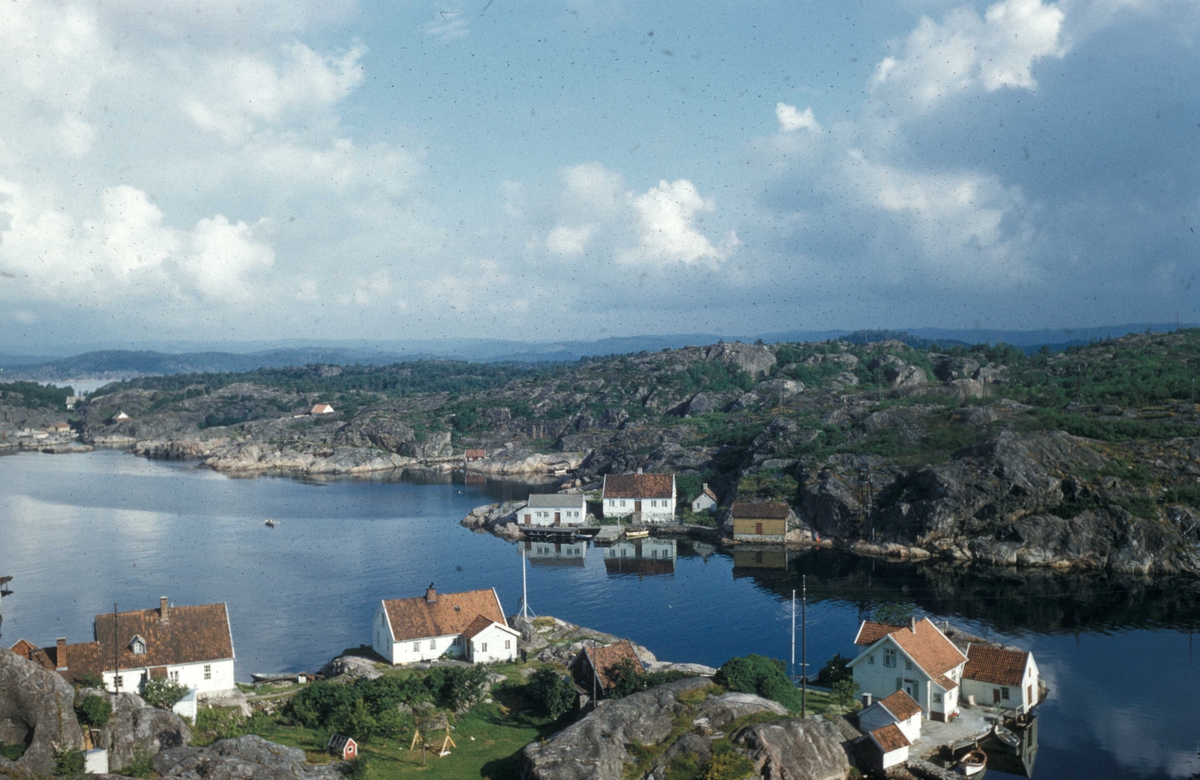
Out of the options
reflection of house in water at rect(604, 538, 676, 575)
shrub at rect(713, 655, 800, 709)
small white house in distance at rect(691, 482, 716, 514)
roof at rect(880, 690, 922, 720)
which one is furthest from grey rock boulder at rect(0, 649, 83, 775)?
small white house in distance at rect(691, 482, 716, 514)

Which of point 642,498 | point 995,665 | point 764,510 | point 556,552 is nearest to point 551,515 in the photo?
point 556,552

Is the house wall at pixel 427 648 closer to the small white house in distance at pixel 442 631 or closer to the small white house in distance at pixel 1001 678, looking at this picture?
the small white house in distance at pixel 442 631

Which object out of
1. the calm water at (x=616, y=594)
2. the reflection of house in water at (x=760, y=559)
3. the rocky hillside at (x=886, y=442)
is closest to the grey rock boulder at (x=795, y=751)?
the calm water at (x=616, y=594)

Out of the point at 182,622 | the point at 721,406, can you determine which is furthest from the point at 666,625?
the point at 721,406

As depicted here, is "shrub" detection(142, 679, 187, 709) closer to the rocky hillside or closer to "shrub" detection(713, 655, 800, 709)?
"shrub" detection(713, 655, 800, 709)

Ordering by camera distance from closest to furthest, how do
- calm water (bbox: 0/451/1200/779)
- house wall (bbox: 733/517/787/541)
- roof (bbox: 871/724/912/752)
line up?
roof (bbox: 871/724/912/752)
calm water (bbox: 0/451/1200/779)
house wall (bbox: 733/517/787/541)

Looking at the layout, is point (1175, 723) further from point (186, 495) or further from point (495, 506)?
point (186, 495)

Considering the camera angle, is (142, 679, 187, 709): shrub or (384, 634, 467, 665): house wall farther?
(384, 634, 467, 665): house wall
